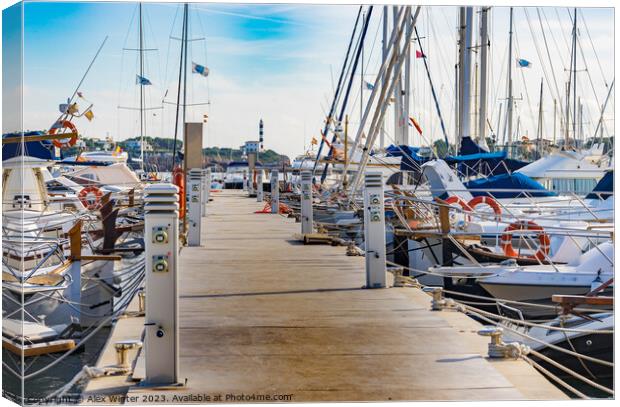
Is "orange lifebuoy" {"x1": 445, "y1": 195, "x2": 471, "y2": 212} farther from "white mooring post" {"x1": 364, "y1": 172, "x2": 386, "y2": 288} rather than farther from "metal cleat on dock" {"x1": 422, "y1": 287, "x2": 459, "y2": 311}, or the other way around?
"metal cleat on dock" {"x1": 422, "y1": 287, "x2": 459, "y2": 311}

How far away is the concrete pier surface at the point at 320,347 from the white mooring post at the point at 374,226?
0.32 metres

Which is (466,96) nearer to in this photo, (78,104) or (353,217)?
(353,217)

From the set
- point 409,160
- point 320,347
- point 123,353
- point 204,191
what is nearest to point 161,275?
point 123,353

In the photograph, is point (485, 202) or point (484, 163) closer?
point (485, 202)

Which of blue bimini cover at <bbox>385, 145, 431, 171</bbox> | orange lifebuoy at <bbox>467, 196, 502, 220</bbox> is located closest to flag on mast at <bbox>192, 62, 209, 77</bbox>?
orange lifebuoy at <bbox>467, 196, 502, 220</bbox>

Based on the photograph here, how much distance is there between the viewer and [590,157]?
792 inches

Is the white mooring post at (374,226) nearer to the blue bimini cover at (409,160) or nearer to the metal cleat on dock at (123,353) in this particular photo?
the metal cleat on dock at (123,353)

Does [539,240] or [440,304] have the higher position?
[539,240]

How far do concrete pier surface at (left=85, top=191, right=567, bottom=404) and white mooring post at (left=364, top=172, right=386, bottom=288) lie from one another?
1.06 feet

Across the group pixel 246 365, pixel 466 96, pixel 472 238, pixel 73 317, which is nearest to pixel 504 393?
pixel 246 365

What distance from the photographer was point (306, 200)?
18.8m

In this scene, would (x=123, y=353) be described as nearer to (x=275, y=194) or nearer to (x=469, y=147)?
(x=469, y=147)

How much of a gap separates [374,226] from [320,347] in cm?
349

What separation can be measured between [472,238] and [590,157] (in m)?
3.38
